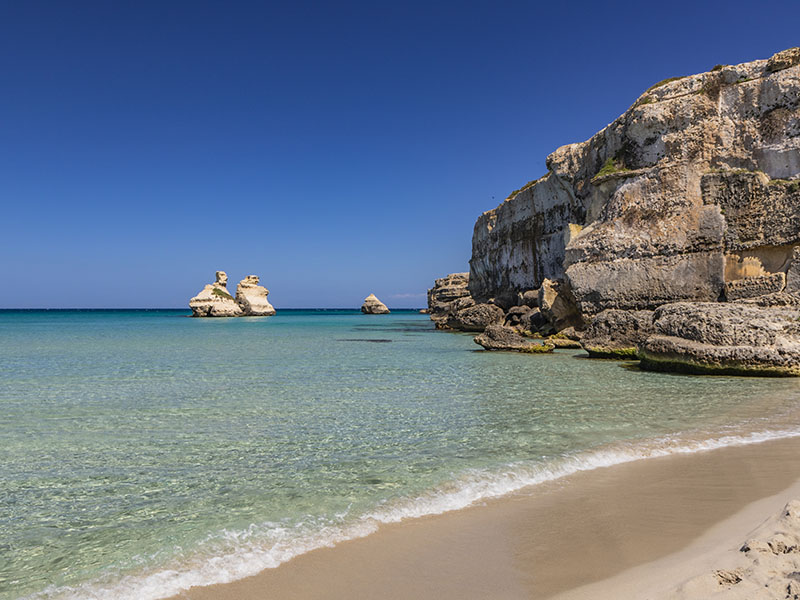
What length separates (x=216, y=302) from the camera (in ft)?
267

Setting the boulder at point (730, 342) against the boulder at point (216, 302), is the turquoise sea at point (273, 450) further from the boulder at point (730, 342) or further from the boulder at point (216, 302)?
the boulder at point (216, 302)

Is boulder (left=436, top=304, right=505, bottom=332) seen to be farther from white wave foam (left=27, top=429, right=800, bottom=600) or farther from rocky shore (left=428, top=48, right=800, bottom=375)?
white wave foam (left=27, top=429, right=800, bottom=600)

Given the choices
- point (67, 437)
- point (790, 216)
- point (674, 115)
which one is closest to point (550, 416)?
point (67, 437)

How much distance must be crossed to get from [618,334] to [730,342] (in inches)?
200

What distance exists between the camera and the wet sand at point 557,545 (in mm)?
3182

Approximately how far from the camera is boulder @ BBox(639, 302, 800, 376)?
12.7 metres

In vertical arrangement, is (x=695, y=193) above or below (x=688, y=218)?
above

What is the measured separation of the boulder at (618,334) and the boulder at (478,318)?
1582 centimetres

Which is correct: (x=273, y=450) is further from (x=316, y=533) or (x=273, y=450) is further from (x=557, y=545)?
(x=557, y=545)

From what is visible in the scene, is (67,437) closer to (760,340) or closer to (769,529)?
(769,529)

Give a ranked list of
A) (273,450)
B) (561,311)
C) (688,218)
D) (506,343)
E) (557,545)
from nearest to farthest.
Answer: (557,545) < (273,450) < (688,218) < (506,343) < (561,311)

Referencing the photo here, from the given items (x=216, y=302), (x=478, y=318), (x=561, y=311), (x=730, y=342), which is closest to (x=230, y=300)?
(x=216, y=302)

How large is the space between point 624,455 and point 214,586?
16.2ft

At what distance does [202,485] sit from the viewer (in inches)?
203
